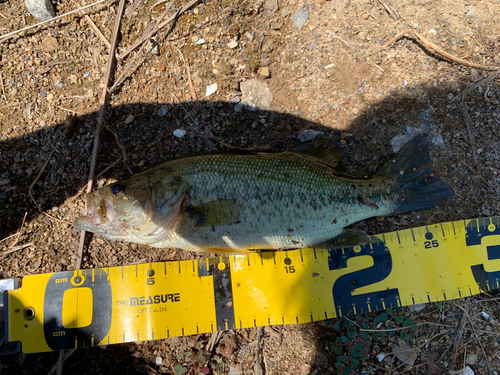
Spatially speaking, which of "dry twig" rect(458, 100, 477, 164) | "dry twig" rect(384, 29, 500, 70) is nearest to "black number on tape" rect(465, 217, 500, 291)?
"dry twig" rect(458, 100, 477, 164)

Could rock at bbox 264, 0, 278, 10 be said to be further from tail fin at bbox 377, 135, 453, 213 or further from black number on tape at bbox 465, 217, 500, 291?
black number on tape at bbox 465, 217, 500, 291

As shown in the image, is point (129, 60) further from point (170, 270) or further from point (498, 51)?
point (498, 51)

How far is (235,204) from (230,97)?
55.7 inches

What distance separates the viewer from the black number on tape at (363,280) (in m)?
2.92

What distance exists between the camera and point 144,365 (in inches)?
119

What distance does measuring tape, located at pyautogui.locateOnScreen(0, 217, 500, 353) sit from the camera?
2.85 metres

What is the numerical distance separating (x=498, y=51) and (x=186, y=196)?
12.9 ft

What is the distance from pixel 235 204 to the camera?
8.57ft

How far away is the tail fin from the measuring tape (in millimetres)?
308

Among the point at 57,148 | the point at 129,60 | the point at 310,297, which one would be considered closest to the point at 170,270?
the point at 310,297

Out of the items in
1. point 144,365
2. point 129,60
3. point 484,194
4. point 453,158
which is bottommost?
point 144,365

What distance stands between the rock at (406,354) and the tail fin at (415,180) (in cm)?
150

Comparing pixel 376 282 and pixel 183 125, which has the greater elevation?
pixel 183 125

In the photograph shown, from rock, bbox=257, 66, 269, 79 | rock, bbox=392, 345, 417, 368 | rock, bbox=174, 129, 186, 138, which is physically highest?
rock, bbox=257, 66, 269, 79
